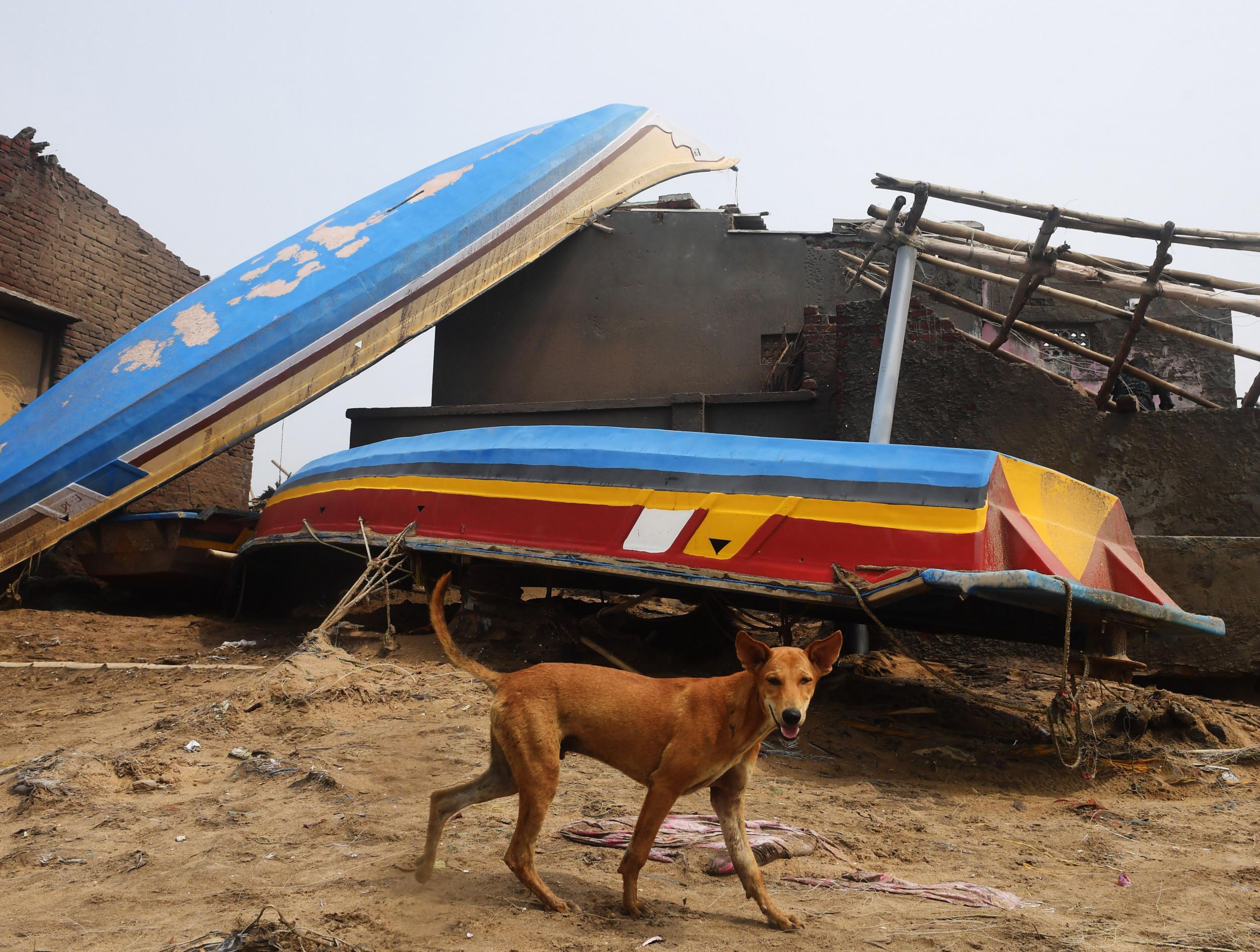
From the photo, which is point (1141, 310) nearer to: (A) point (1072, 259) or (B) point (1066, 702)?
(A) point (1072, 259)

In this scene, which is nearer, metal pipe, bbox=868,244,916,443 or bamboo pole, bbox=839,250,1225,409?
metal pipe, bbox=868,244,916,443

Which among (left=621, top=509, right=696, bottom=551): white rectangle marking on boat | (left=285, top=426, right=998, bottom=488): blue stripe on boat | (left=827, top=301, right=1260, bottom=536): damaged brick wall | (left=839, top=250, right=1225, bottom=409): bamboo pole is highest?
(left=839, top=250, right=1225, bottom=409): bamboo pole

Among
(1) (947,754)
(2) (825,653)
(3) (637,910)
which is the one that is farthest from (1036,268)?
(3) (637,910)

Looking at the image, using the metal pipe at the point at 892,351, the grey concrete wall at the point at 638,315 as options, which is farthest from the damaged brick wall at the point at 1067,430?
the grey concrete wall at the point at 638,315

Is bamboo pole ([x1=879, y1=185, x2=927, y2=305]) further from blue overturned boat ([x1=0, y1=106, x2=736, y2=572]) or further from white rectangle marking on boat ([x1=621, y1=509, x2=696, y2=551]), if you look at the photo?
blue overturned boat ([x1=0, y1=106, x2=736, y2=572])

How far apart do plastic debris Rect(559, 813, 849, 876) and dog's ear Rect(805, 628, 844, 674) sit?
850 mm

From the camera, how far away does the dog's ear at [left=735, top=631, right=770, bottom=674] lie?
137 inches

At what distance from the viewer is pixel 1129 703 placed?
20.9 feet

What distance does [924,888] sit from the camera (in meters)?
3.72

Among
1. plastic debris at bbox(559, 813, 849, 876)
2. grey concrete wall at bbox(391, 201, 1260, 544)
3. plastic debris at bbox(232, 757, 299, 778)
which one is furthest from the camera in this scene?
grey concrete wall at bbox(391, 201, 1260, 544)

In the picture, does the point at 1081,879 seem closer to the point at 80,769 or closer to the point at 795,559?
the point at 795,559

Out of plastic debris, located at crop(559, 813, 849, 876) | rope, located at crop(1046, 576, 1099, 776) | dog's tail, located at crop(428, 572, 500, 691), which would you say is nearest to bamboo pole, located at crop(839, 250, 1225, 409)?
rope, located at crop(1046, 576, 1099, 776)

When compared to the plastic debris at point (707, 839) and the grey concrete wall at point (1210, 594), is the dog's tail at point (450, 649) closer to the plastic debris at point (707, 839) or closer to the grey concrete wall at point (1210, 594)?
the plastic debris at point (707, 839)

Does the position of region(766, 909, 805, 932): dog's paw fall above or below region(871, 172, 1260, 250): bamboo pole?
below
